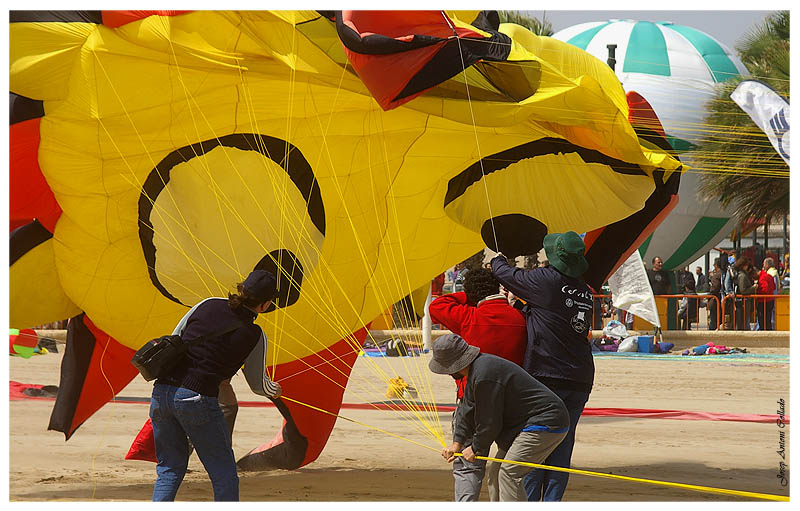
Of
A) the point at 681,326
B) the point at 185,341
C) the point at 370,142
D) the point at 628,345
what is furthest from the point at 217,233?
the point at 681,326

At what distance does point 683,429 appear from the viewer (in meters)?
8.28

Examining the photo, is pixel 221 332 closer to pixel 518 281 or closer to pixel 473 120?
pixel 518 281

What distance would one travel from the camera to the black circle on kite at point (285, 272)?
5.97 metres

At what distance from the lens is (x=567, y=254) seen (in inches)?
183

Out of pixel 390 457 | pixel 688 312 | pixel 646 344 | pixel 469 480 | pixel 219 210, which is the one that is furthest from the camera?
pixel 688 312

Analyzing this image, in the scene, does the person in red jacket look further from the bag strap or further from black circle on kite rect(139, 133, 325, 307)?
black circle on kite rect(139, 133, 325, 307)

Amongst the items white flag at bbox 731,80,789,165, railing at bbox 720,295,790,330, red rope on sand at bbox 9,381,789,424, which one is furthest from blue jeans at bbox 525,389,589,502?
railing at bbox 720,295,790,330

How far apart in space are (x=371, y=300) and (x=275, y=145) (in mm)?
1280

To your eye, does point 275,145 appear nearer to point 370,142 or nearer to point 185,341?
point 370,142

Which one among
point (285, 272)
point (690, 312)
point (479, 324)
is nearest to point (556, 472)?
point (479, 324)

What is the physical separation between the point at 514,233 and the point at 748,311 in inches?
410

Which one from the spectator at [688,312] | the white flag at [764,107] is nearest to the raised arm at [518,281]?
the white flag at [764,107]

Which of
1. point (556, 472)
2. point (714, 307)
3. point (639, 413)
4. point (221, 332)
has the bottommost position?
point (639, 413)

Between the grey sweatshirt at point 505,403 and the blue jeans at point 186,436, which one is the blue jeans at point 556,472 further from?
the blue jeans at point 186,436
